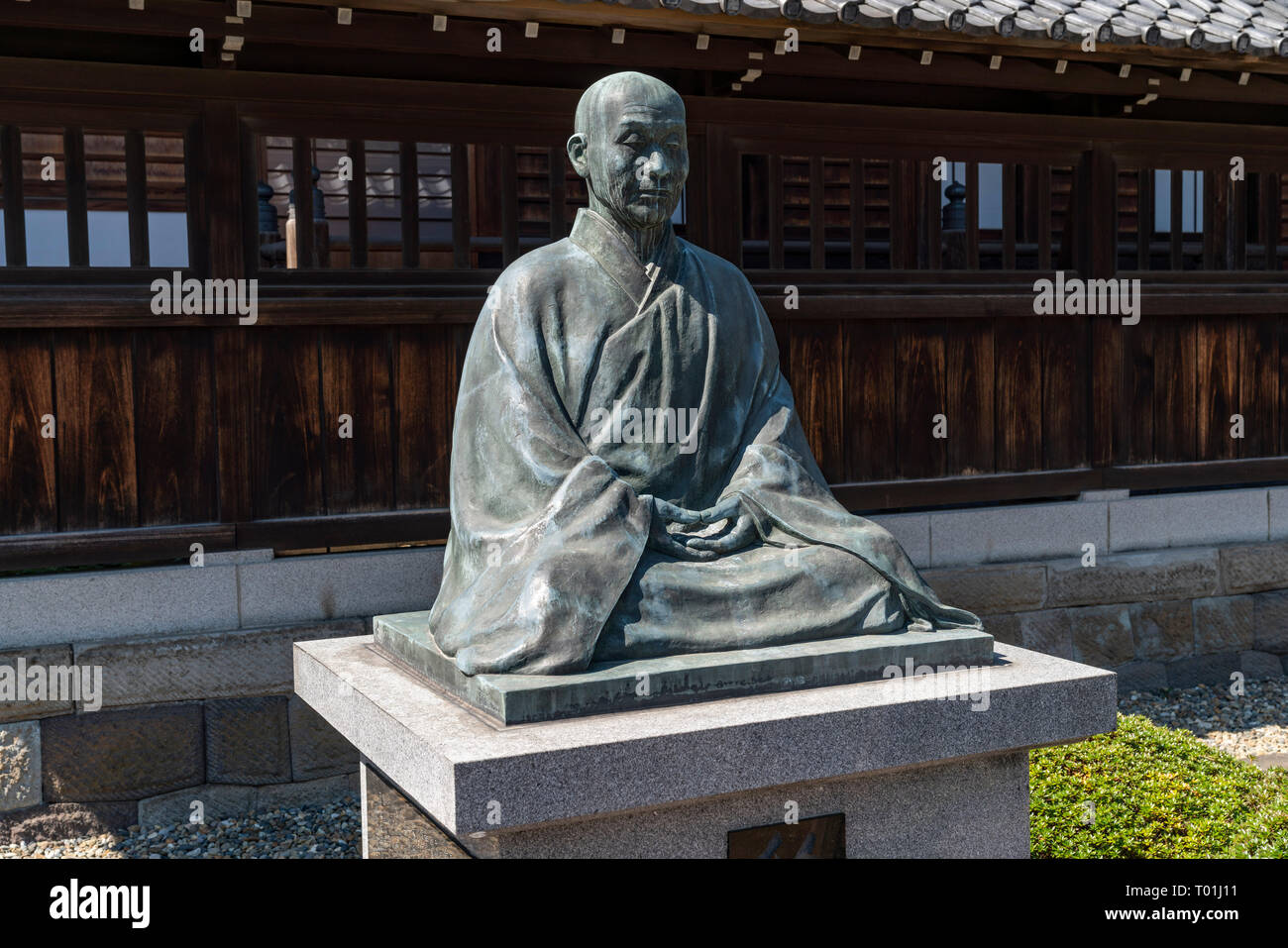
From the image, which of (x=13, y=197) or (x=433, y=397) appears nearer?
(x=13, y=197)

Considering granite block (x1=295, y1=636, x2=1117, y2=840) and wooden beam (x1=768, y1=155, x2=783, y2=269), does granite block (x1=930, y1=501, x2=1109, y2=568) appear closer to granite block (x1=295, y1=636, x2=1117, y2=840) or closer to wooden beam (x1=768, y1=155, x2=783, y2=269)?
wooden beam (x1=768, y1=155, x2=783, y2=269)

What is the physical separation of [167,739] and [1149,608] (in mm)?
6261

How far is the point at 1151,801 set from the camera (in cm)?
533

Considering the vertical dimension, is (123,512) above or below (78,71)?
below

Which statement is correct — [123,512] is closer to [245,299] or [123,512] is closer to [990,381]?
[245,299]

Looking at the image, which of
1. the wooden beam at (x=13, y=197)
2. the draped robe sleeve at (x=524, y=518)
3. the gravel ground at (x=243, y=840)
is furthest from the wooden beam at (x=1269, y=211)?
the wooden beam at (x=13, y=197)

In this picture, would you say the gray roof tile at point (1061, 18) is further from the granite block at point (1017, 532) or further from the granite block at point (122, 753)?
the granite block at point (122, 753)

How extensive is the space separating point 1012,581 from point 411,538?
3866 mm

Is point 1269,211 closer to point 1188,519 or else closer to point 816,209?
point 1188,519

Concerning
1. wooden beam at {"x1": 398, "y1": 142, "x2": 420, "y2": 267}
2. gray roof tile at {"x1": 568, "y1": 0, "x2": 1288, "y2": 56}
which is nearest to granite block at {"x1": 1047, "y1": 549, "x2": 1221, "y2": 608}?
gray roof tile at {"x1": 568, "y1": 0, "x2": 1288, "y2": 56}

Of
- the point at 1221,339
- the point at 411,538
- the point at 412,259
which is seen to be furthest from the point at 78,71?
the point at 1221,339

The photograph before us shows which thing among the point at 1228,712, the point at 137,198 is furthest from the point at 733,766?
the point at 1228,712

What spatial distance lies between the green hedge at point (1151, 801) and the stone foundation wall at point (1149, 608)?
1.98 meters

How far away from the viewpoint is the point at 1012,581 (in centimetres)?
807
